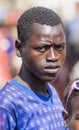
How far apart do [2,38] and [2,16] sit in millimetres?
209

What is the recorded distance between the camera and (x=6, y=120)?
2.48 meters

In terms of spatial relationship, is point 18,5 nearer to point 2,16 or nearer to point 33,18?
point 2,16

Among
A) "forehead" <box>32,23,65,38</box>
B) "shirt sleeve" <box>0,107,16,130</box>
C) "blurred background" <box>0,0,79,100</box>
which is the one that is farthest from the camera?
"blurred background" <box>0,0,79,100</box>

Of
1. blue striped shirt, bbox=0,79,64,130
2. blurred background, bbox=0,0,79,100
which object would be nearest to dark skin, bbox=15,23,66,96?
blue striped shirt, bbox=0,79,64,130

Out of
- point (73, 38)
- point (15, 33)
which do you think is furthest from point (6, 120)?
point (73, 38)

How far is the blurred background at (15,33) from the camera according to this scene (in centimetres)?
458

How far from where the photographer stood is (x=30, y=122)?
8.29ft

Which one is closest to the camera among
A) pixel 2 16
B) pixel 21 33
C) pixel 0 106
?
pixel 0 106

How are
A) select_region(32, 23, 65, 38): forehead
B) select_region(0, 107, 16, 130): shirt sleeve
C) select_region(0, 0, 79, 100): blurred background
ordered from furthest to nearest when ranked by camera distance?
select_region(0, 0, 79, 100): blurred background < select_region(32, 23, 65, 38): forehead < select_region(0, 107, 16, 130): shirt sleeve

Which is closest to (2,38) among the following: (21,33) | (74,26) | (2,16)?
(2,16)

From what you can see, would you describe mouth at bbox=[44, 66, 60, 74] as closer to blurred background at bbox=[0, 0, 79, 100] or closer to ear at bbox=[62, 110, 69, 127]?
ear at bbox=[62, 110, 69, 127]

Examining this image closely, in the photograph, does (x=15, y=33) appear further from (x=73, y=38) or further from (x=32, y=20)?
(x=32, y=20)

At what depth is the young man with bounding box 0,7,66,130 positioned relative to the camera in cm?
251

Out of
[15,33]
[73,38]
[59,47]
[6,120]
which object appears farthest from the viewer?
[73,38]
